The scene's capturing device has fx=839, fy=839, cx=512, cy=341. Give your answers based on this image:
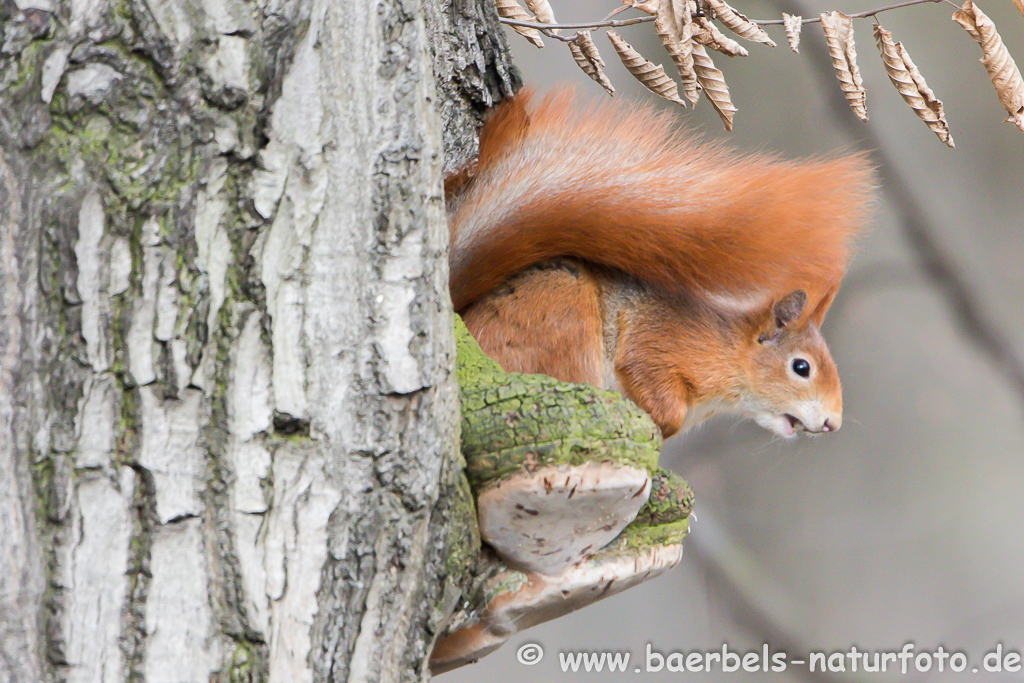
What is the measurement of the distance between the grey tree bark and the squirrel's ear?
27.0 inches

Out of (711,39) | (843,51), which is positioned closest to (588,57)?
(711,39)

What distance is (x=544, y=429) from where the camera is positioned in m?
0.58

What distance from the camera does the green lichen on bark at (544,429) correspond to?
572mm

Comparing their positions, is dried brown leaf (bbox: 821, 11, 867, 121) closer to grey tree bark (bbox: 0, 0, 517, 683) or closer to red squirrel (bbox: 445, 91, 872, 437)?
red squirrel (bbox: 445, 91, 872, 437)

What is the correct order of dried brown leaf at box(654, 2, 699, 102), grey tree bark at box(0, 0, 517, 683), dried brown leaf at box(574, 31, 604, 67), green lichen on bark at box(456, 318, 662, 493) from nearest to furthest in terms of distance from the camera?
grey tree bark at box(0, 0, 517, 683) < green lichen on bark at box(456, 318, 662, 493) < dried brown leaf at box(654, 2, 699, 102) < dried brown leaf at box(574, 31, 604, 67)

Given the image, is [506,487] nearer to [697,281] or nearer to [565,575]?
[565,575]

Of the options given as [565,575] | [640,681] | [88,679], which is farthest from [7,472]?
[640,681]

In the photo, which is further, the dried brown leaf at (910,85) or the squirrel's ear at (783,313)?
the squirrel's ear at (783,313)

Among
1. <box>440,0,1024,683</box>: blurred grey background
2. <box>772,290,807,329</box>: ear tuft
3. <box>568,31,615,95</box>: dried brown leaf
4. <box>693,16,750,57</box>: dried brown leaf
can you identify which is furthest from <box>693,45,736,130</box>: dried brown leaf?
<box>440,0,1024,683</box>: blurred grey background

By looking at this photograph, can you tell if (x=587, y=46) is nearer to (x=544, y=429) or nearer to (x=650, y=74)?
(x=650, y=74)

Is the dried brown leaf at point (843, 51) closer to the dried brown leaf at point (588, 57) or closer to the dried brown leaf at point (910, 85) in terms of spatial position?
the dried brown leaf at point (910, 85)

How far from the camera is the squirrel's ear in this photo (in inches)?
42.5

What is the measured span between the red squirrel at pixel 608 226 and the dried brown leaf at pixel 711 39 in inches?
3.4

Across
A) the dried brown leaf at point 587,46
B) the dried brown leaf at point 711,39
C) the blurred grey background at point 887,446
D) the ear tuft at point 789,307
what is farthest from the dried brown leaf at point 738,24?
the blurred grey background at point 887,446
